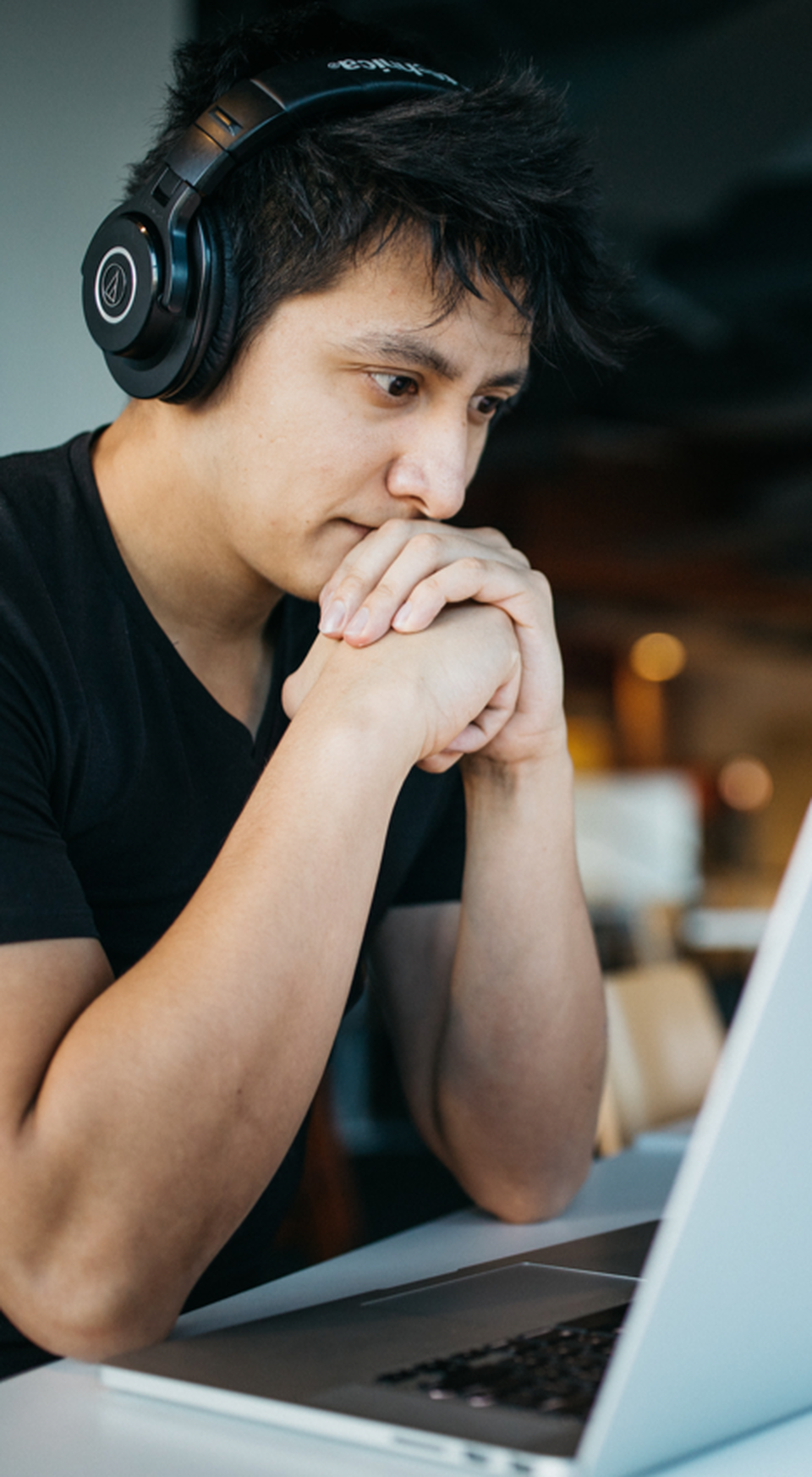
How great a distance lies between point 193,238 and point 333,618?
315 millimetres

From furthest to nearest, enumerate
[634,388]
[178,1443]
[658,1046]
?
[634,388], [658,1046], [178,1443]

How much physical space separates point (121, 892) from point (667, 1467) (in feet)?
1.97

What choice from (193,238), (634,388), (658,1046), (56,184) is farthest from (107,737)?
(634,388)

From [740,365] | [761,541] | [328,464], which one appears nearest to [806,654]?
[761,541]

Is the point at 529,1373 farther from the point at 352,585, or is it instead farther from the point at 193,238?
the point at 193,238

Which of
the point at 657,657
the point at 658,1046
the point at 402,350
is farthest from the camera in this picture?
Answer: the point at 657,657

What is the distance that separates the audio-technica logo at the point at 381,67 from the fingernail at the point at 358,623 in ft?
1.36

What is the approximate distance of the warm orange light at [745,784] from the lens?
10.5 m

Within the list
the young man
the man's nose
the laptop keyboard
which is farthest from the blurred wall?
the laptop keyboard

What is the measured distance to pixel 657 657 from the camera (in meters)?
9.69

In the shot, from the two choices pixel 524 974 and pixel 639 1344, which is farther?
pixel 524 974

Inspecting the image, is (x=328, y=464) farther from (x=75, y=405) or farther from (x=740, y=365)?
(x=740, y=365)

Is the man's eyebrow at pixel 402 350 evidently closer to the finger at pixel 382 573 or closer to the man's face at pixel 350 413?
the man's face at pixel 350 413

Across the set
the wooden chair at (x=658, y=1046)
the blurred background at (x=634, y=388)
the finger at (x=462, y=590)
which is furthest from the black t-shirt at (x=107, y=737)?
the wooden chair at (x=658, y=1046)
